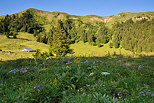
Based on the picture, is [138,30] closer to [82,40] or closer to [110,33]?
[110,33]

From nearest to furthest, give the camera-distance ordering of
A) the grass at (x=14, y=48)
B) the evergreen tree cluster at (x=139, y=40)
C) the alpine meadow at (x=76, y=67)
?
the alpine meadow at (x=76, y=67)
the grass at (x=14, y=48)
the evergreen tree cluster at (x=139, y=40)

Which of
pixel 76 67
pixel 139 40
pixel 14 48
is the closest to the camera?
pixel 76 67

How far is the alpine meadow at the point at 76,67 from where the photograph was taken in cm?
326

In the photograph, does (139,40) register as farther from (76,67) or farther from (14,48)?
(76,67)

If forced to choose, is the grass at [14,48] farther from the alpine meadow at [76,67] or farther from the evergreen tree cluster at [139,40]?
the evergreen tree cluster at [139,40]

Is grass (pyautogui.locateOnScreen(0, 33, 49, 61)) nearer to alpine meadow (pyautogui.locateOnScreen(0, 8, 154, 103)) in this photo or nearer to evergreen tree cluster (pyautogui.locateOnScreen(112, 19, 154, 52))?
alpine meadow (pyautogui.locateOnScreen(0, 8, 154, 103))

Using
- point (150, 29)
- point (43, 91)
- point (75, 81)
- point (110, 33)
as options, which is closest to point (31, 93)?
point (43, 91)

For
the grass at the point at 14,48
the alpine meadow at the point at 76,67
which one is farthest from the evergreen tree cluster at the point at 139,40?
the grass at the point at 14,48

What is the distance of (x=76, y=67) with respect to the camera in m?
6.48

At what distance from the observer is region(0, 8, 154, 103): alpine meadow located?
3258 mm

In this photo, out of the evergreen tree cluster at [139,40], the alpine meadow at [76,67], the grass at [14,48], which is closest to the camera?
the alpine meadow at [76,67]

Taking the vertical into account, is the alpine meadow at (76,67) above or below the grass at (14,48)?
above

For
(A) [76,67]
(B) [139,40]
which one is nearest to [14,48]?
(A) [76,67]

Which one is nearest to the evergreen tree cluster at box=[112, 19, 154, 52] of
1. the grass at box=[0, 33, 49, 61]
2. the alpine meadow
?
the alpine meadow
